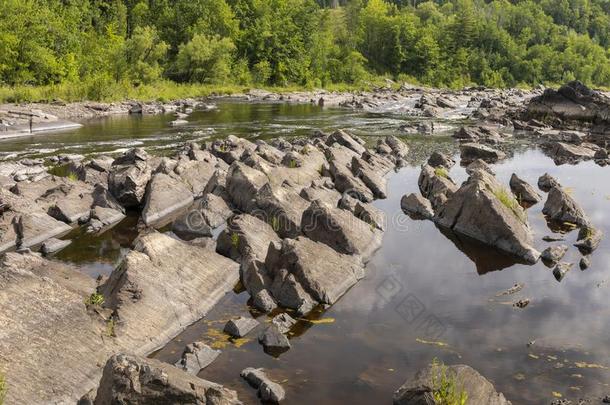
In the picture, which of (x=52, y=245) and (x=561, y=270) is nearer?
(x=561, y=270)

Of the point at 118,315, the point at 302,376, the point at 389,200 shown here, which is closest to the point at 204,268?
the point at 118,315

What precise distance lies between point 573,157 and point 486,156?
24.1 ft

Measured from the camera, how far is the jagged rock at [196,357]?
45.3 ft

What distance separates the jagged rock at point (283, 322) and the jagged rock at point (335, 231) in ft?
16.7

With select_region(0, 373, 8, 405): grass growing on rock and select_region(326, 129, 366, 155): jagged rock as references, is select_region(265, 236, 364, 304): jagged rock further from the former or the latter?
select_region(326, 129, 366, 155): jagged rock

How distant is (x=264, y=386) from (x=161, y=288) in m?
4.83

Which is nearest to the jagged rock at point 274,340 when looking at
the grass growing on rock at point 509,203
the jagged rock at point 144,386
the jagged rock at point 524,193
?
the jagged rock at point 144,386

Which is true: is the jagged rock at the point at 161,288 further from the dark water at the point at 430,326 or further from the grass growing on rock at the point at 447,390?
the grass growing on rock at the point at 447,390

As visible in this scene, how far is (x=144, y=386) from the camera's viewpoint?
10789mm

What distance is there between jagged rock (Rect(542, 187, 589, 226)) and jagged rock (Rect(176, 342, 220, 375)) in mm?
18944

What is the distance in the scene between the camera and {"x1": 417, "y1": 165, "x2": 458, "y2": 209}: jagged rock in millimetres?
28906

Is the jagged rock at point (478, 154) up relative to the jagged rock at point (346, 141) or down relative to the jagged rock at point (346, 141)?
down

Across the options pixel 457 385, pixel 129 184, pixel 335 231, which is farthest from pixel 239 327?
pixel 129 184

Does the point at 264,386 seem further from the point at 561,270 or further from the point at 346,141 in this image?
the point at 346,141
